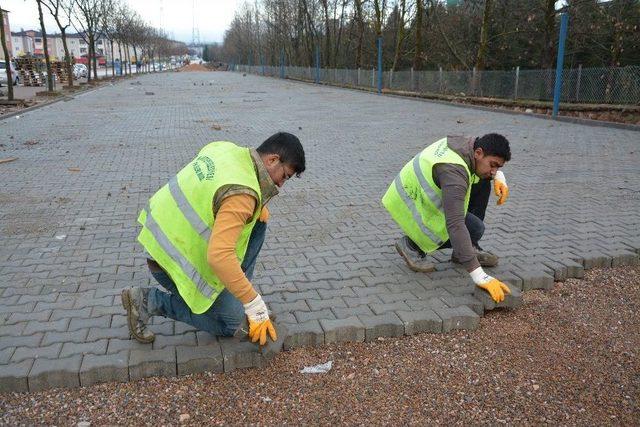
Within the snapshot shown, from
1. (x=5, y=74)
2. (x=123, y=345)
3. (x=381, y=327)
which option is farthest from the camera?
(x=5, y=74)

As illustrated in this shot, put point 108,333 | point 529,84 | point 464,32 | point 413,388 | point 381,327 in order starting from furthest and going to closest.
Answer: point 464,32, point 529,84, point 381,327, point 108,333, point 413,388

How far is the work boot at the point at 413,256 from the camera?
13.6 ft

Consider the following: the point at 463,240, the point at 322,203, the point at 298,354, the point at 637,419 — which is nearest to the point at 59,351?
the point at 298,354

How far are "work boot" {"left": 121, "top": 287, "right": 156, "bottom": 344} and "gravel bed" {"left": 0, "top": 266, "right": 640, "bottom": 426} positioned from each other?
296 mm

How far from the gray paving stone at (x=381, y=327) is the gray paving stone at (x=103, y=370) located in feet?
4.58

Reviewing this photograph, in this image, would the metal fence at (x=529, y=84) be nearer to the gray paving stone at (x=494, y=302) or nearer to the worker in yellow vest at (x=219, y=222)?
the gray paving stone at (x=494, y=302)

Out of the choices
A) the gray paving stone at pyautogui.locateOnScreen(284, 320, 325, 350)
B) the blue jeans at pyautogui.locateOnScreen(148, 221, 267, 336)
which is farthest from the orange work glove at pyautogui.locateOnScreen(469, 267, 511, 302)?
the blue jeans at pyautogui.locateOnScreen(148, 221, 267, 336)

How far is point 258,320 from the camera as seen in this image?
2.70m

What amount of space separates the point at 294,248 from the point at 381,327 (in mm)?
1582

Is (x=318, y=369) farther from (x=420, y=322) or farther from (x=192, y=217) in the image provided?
(x=192, y=217)

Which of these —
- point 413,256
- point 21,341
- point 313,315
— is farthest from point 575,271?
point 21,341

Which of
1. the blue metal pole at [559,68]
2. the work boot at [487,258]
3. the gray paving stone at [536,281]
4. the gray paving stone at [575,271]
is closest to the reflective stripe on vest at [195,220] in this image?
the work boot at [487,258]

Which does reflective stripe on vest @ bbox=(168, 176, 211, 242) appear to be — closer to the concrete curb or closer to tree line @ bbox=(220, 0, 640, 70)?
the concrete curb

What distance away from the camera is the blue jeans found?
294 cm
